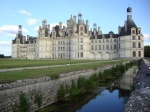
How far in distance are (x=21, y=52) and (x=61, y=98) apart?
97365mm

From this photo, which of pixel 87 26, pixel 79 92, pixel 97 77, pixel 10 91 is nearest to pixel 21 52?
pixel 87 26

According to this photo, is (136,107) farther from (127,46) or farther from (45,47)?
(45,47)

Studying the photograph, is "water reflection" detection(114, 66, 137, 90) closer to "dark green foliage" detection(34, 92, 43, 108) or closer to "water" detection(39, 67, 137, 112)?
"water" detection(39, 67, 137, 112)

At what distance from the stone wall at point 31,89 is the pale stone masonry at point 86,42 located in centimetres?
5395

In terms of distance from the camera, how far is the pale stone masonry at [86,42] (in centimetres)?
7162

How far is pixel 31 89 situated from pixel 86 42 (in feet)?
217

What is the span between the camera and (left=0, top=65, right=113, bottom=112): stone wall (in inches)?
495

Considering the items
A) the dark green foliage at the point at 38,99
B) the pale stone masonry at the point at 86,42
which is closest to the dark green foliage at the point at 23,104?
the dark green foliage at the point at 38,99

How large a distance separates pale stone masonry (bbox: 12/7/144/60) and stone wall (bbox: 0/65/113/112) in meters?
54.0

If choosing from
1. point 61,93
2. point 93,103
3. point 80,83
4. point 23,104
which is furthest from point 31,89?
point 80,83

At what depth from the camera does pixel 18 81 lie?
13.8 meters

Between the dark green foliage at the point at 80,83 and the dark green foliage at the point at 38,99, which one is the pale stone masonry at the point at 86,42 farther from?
the dark green foliage at the point at 38,99

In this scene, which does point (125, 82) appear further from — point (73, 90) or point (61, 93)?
point (61, 93)

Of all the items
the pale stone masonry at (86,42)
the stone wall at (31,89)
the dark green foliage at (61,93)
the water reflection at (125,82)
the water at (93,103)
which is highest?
the pale stone masonry at (86,42)
